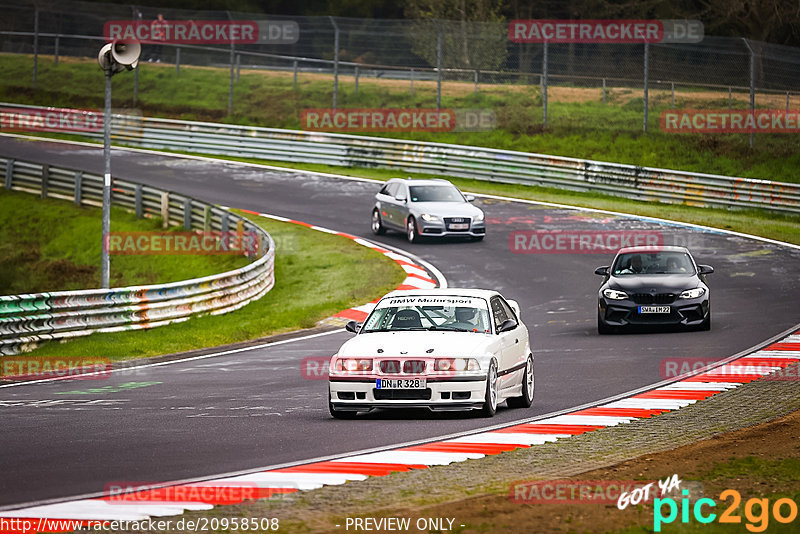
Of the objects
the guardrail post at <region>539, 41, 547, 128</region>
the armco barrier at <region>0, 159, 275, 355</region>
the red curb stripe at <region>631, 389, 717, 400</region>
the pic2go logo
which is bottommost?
the armco barrier at <region>0, 159, 275, 355</region>

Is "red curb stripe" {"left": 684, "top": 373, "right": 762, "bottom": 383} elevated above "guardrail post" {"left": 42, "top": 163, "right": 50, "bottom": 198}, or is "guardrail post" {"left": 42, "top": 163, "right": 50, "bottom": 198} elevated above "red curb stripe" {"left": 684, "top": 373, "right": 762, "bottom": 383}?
"guardrail post" {"left": 42, "top": 163, "right": 50, "bottom": 198}

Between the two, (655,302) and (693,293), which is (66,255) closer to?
(655,302)

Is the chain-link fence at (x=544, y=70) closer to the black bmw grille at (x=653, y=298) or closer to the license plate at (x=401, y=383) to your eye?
the black bmw grille at (x=653, y=298)

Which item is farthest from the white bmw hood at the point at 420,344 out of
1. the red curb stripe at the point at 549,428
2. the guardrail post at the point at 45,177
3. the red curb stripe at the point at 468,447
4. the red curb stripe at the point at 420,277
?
the guardrail post at the point at 45,177

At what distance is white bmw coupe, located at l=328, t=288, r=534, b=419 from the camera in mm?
11672

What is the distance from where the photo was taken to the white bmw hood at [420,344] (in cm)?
1175

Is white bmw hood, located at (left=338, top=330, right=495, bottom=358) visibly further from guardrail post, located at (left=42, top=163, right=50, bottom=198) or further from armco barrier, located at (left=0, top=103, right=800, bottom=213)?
guardrail post, located at (left=42, top=163, right=50, bottom=198)

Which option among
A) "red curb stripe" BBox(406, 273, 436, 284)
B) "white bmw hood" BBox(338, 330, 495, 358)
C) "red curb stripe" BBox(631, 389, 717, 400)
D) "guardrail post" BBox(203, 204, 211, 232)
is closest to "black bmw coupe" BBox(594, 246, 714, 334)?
"red curb stripe" BBox(631, 389, 717, 400)

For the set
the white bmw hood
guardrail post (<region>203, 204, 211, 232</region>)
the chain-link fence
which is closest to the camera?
the white bmw hood

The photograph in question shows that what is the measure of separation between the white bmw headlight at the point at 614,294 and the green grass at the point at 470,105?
17.9 m

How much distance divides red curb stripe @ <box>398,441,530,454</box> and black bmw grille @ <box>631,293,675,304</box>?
8505mm

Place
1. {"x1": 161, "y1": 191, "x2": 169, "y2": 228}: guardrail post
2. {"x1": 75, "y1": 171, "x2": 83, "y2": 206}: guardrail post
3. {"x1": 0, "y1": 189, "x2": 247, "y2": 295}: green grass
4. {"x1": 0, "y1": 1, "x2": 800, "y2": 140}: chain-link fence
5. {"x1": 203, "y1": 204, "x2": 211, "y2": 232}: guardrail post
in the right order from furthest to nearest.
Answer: {"x1": 0, "y1": 1, "x2": 800, "y2": 140}: chain-link fence → {"x1": 75, "y1": 171, "x2": 83, "y2": 206}: guardrail post → {"x1": 161, "y1": 191, "x2": 169, "y2": 228}: guardrail post → {"x1": 203, "y1": 204, "x2": 211, "y2": 232}: guardrail post → {"x1": 0, "y1": 189, "x2": 247, "y2": 295}: green grass

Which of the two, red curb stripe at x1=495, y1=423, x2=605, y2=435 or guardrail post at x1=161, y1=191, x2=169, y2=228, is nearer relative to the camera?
red curb stripe at x1=495, y1=423, x2=605, y2=435

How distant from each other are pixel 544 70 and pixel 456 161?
4.09 meters
